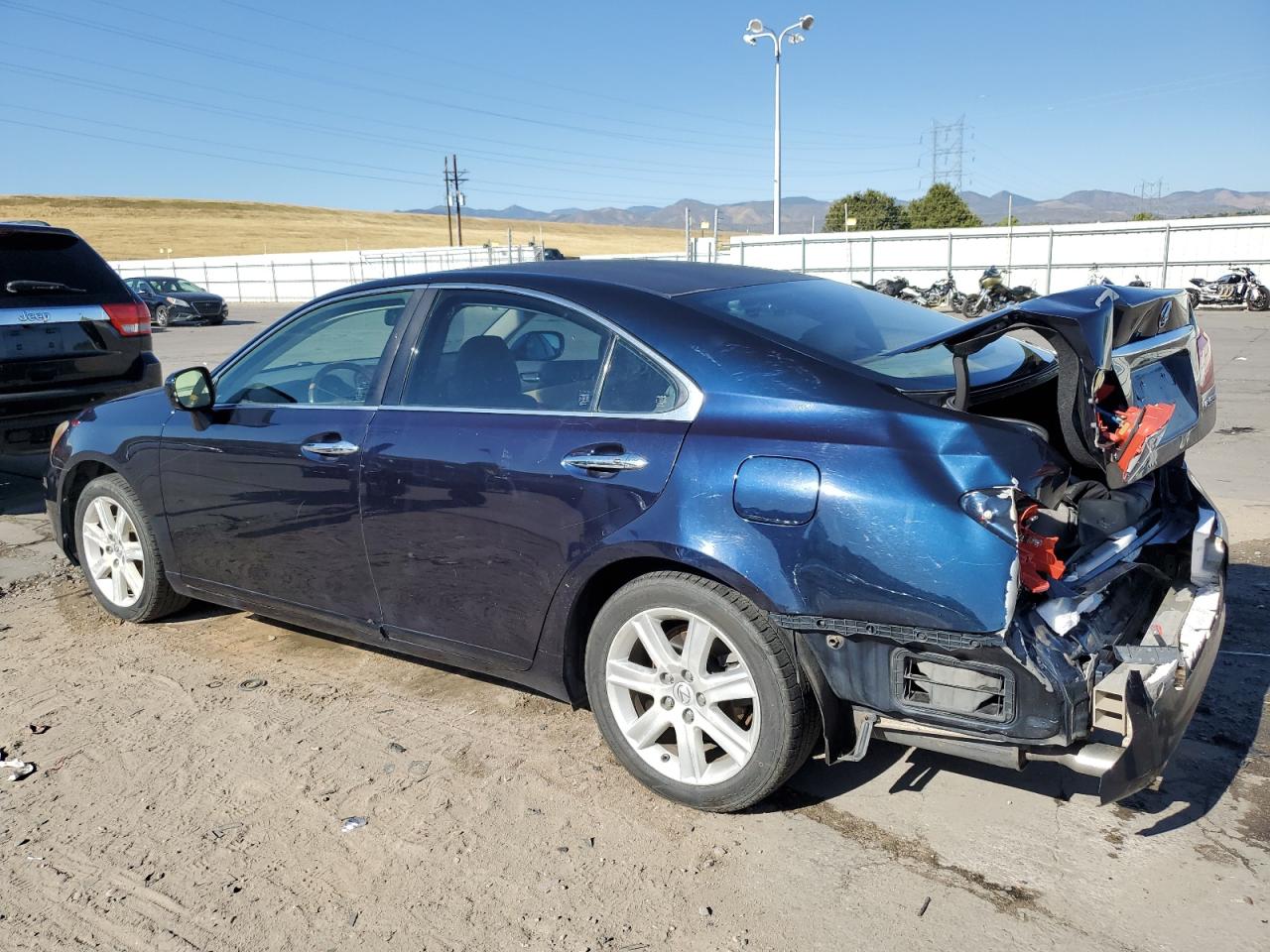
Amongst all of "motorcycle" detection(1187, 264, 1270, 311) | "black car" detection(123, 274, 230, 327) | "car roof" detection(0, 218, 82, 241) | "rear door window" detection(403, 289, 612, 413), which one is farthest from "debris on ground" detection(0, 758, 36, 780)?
"black car" detection(123, 274, 230, 327)

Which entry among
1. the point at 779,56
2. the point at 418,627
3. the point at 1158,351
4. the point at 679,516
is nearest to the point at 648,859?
the point at 679,516

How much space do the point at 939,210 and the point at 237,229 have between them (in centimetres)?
6312

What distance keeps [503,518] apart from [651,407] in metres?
0.63

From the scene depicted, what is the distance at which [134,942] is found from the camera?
2.61m

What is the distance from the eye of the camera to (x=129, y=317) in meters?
7.50

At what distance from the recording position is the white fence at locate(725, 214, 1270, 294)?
2733 centimetres

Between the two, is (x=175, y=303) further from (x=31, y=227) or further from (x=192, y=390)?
(x=192, y=390)

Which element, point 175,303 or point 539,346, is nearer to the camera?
point 539,346

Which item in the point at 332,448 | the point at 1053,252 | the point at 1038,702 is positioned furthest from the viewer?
the point at 1053,252

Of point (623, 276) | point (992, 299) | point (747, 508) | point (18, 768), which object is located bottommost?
point (18, 768)

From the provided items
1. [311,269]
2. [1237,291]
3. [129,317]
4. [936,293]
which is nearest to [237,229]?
[311,269]

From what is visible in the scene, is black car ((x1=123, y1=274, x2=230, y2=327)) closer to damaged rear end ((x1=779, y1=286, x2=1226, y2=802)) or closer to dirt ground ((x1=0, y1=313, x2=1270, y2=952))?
dirt ground ((x1=0, y1=313, x2=1270, y2=952))

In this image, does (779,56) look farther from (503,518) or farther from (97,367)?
(503,518)

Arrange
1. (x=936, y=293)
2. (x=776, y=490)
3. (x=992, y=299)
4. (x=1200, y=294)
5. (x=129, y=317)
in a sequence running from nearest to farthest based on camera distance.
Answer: (x=776, y=490) < (x=129, y=317) < (x=1200, y=294) < (x=992, y=299) < (x=936, y=293)
